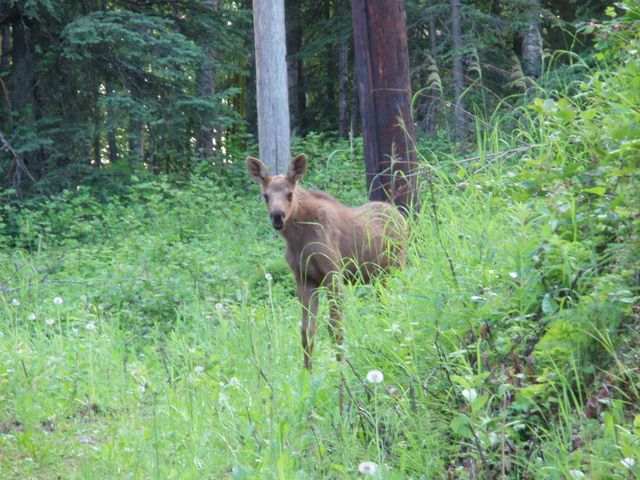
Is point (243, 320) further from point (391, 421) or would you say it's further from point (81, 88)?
point (81, 88)

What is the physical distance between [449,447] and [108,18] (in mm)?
13056

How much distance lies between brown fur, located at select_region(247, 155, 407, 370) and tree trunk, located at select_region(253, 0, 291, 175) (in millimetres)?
5675

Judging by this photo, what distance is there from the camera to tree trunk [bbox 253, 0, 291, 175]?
47.9 feet

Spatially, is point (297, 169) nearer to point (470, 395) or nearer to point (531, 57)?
point (470, 395)

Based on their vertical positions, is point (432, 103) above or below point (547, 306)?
above

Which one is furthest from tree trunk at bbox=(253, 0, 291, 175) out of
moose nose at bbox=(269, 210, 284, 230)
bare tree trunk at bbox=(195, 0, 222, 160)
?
moose nose at bbox=(269, 210, 284, 230)

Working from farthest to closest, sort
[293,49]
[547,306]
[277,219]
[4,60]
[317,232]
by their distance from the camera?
[293,49]
[4,60]
[317,232]
[277,219]
[547,306]

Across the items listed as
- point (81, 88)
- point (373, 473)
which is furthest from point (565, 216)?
point (81, 88)

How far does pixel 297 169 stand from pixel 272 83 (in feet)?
20.8

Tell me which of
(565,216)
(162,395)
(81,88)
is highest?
(81,88)

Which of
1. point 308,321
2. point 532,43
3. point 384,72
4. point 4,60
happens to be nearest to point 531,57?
point 532,43

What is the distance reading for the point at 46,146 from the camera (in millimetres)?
16625

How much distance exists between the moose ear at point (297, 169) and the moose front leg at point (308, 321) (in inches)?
44.3

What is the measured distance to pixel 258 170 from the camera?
903 cm
